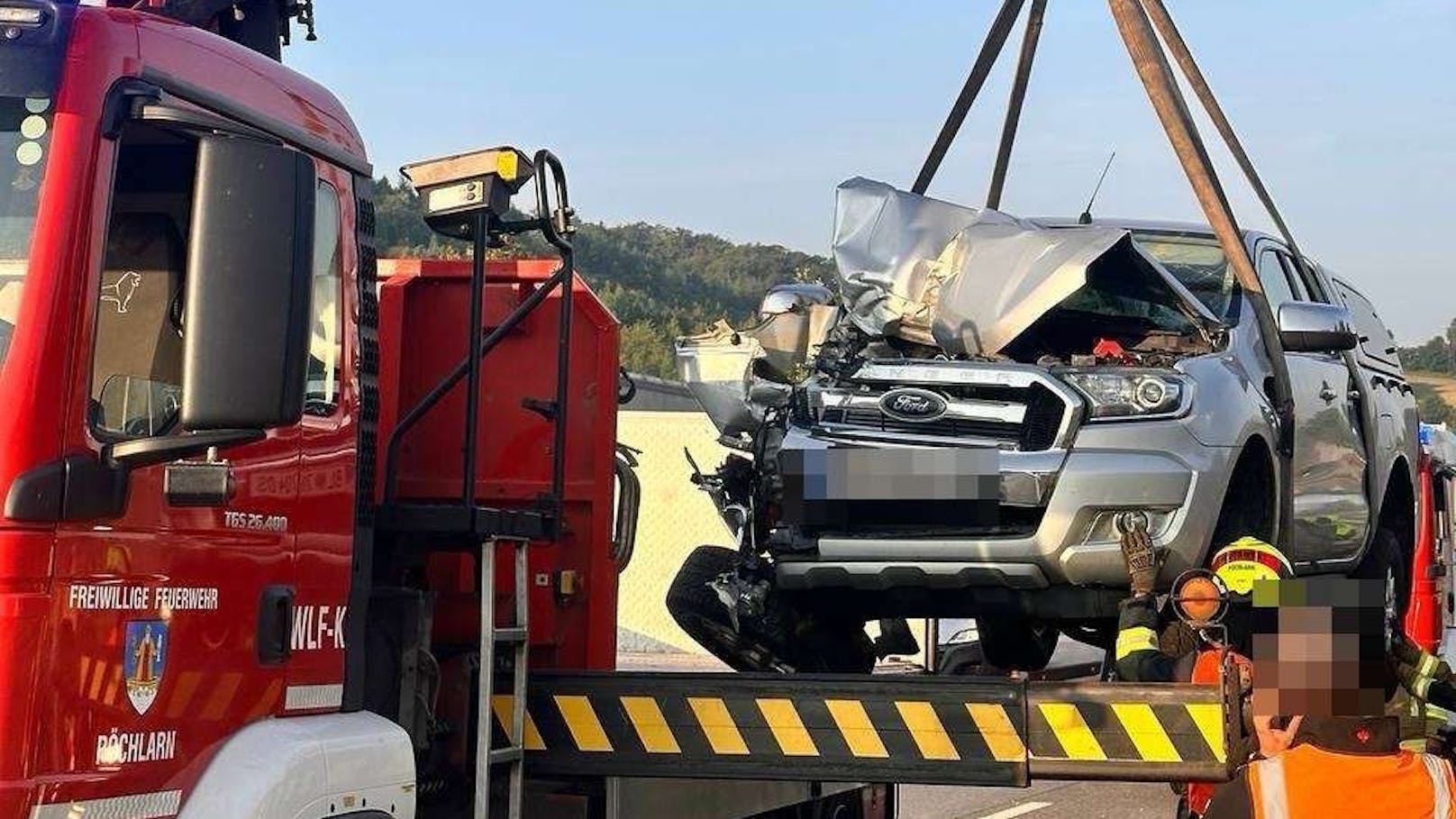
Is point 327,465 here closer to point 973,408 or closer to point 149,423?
point 149,423

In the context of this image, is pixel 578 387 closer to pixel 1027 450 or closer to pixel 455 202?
pixel 455 202

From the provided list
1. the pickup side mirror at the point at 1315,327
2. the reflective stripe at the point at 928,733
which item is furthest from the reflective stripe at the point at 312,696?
the pickup side mirror at the point at 1315,327

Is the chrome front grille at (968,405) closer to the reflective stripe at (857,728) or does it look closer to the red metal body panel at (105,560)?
→ the reflective stripe at (857,728)

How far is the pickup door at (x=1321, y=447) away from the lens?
267 inches

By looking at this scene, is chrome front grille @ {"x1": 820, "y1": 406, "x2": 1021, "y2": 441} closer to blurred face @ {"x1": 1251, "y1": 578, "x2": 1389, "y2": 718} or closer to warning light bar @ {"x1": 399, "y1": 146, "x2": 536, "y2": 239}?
warning light bar @ {"x1": 399, "y1": 146, "x2": 536, "y2": 239}

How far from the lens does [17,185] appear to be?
11.0 feet

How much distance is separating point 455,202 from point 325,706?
139 centimetres

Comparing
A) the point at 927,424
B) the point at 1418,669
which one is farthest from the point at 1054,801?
the point at 1418,669

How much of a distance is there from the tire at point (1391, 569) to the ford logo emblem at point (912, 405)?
2.81 meters

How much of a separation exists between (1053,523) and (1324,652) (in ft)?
9.38

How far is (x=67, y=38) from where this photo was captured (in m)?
3.43

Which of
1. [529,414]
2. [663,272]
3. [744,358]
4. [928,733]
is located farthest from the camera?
[663,272]

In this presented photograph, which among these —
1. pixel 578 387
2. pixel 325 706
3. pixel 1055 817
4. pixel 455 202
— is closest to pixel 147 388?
pixel 325 706

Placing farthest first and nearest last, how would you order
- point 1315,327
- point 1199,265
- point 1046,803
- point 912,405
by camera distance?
point 1046,803 < point 1199,265 < point 1315,327 < point 912,405
